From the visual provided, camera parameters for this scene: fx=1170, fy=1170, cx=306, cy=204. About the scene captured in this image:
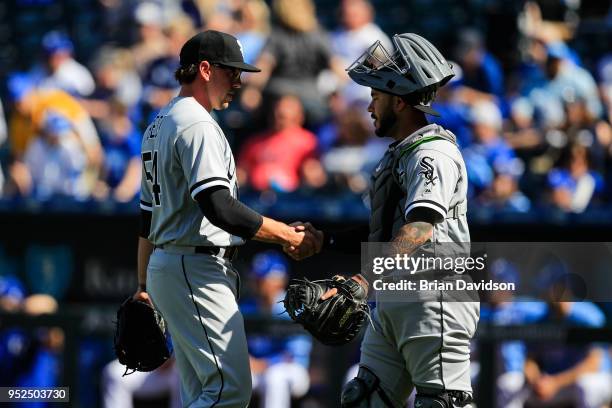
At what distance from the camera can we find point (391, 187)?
4.85m

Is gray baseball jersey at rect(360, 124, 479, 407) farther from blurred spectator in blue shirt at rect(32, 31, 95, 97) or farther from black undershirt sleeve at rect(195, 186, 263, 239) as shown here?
blurred spectator in blue shirt at rect(32, 31, 95, 97)

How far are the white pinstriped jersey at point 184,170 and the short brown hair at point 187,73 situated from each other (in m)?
0.10

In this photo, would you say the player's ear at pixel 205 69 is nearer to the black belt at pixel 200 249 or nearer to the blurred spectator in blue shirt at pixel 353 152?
the black belt at pixel 200 249

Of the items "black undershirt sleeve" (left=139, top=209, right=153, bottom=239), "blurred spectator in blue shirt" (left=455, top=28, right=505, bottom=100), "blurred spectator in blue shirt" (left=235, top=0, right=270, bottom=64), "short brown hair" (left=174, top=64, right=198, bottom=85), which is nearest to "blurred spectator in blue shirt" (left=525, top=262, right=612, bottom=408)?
"black undershirt sleeve" (left=139, top=209, right=153, bottom=239)

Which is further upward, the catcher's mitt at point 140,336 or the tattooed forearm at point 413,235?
the tattooed forearm at point 413,235

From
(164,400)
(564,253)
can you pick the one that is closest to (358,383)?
(164,400)

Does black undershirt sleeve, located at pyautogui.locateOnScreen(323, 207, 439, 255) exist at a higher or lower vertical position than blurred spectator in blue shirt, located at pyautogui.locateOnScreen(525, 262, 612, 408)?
higher

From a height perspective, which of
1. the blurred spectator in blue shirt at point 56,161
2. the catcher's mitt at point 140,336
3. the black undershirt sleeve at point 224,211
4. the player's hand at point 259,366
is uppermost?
the blurred spectator in blue shirt at point 56,161

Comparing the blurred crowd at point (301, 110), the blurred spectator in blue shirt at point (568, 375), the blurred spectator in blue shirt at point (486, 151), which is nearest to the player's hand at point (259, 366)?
the blurred spectator in blue shirt at point (568, 375)

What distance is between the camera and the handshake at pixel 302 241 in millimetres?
5109

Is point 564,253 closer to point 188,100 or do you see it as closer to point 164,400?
point 164,400

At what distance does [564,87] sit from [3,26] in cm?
654

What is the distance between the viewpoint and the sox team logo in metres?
4.57

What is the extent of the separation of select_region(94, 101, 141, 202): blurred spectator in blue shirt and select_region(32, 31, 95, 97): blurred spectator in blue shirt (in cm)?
54
